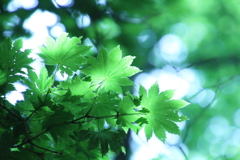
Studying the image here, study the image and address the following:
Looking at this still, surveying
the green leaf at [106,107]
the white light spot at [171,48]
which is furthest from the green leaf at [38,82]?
the white light spot at [171,48]

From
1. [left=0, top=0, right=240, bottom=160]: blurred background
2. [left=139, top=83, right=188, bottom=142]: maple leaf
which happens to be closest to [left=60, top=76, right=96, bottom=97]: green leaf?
[left=139, top=83, right=188, bottom=142]: maple leaf

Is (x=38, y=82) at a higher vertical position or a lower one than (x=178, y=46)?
higher

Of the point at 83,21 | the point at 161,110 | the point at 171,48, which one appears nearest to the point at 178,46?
the point at 171,48

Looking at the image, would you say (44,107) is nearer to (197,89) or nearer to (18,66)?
(18,66)

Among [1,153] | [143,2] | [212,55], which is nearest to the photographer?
[1,153]

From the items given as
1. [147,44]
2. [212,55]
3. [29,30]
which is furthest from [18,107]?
[212,55]

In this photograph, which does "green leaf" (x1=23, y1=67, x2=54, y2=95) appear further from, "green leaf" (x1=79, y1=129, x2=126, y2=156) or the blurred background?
the blurred background

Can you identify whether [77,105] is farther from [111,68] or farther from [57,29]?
[57,29]
